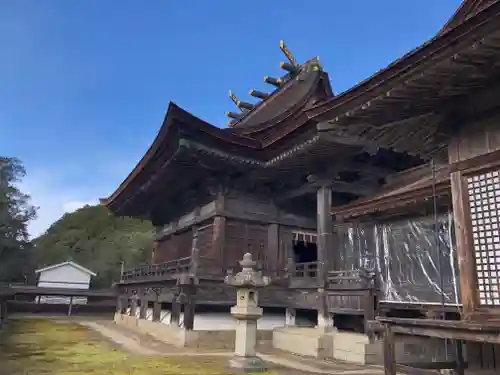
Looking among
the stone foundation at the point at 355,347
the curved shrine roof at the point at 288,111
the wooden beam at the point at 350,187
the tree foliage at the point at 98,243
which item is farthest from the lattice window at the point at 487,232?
the tree foliage at the point at 98,243

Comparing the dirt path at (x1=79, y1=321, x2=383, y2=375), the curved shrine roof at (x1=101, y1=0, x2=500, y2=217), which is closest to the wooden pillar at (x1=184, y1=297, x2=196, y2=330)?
the dirt path at (x1=79, y1=321, x2=383, y2=375)

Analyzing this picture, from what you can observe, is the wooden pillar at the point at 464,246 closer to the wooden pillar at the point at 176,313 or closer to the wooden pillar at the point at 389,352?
the wooden pillar at the point at 389,352

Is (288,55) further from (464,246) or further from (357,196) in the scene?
(464,246)

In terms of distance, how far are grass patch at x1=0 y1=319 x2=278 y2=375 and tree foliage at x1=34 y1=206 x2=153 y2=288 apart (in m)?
26.3

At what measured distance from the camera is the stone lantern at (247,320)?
26.8 ft

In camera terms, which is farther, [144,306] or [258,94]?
[258,94]

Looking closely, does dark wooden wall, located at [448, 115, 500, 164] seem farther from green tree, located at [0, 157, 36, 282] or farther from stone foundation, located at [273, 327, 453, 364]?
green tree, located at [0, 157, 36, 282]

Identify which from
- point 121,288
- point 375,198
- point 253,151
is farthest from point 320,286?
point 121,288

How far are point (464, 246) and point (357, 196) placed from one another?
28.7 ft

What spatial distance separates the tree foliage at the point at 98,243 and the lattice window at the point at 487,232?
35.6 m

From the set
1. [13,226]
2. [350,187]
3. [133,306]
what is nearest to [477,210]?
[350,187]

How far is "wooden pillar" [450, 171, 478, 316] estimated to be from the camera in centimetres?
485

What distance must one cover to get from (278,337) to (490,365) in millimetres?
6517

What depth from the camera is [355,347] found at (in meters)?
9.35
